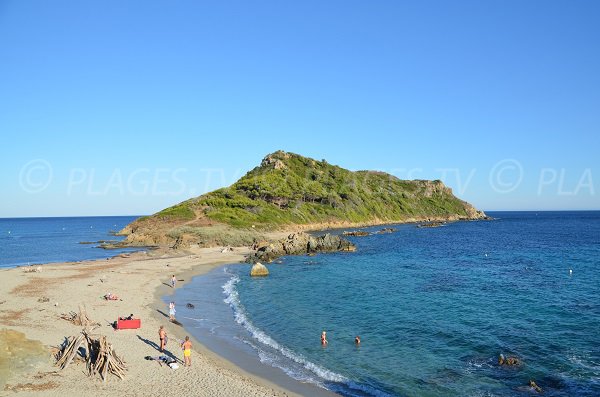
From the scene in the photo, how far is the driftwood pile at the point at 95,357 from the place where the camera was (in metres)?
22.0

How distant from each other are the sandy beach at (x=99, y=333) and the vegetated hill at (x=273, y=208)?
42379 mm

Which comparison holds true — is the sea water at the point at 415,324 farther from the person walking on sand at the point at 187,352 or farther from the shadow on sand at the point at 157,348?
the shadow on sand at the point at 157,348

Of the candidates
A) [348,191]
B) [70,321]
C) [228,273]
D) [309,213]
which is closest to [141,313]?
[70,321]

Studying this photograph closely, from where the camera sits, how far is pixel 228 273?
194ft

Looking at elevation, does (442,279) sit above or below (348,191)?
below

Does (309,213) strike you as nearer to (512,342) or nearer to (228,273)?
(228,273)

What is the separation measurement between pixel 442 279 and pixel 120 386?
40.3m

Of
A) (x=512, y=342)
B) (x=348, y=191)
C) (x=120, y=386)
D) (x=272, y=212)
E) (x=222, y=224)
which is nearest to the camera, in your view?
(x=120, y=386)

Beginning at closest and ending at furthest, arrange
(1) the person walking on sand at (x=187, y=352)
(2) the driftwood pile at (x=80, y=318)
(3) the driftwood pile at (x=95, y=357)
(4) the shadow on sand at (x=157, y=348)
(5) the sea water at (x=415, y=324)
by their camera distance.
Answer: (3) the driftwood pile at (x=95, y=357), (5) the sea water at (x=415, y=324), (1) the person walking on sand at (x=187, y=352), (4) the shadow on sand at (x=157, y=348), (2) the driftwood pile at (x=80, y=318)

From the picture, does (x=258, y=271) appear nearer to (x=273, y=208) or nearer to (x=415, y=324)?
(x=415, y=324)

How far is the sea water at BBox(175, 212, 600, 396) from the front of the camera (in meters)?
22.8

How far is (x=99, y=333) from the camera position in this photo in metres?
29.0

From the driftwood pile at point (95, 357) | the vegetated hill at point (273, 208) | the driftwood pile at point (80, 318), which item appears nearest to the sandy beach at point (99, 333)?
the driftwood pile at point (95, 357)

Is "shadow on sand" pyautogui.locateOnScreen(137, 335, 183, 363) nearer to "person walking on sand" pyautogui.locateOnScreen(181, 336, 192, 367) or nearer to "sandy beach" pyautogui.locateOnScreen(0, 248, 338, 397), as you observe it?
"sandy beach" pyautogui.locateOnScreen(0, 248, 338, 397)
